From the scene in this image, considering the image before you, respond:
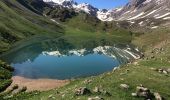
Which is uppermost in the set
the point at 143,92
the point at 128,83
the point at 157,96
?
the point at 128,83

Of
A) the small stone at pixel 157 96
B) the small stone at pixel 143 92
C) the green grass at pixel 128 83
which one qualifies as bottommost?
the small stone at pixel 157 96

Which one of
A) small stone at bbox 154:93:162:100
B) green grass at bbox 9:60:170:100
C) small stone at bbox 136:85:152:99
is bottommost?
small stone at bbox 154:93:162:100

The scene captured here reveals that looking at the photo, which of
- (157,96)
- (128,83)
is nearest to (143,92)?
(157,96)

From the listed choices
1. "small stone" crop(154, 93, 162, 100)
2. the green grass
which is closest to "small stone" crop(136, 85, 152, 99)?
"small stone" crop(154, 93, 162, 100)

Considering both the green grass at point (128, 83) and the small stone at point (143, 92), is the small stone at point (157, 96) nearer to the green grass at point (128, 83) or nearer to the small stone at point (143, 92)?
the small stone at point (143, 92)

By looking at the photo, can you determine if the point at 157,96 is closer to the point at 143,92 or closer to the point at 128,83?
the point at 143,92

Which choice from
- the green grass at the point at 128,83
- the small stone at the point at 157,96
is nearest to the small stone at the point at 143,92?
the small stone at the point at 157,96

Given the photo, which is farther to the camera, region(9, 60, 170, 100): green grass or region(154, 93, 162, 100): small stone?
region(154, 93, 162, 100): small stone

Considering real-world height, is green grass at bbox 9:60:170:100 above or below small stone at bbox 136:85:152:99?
above

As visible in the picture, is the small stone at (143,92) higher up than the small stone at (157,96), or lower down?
higher up

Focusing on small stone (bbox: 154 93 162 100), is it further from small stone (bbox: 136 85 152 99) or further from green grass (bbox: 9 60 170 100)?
green grass (bbox: 9 60 170 100)

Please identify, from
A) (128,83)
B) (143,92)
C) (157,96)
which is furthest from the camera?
(128,83)

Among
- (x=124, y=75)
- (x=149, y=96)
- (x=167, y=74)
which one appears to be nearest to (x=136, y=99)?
(x=149, y=96)

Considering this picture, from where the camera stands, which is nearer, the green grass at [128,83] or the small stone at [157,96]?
the green grass at [128,83]
